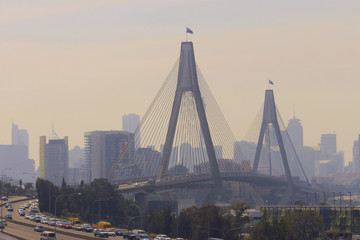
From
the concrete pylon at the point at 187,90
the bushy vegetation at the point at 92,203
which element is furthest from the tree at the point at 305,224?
the concrete pylon at the point at 187,90

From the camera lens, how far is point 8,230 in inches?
3157

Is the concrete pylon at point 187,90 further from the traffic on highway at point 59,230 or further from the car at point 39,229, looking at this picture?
the car at point 39,229

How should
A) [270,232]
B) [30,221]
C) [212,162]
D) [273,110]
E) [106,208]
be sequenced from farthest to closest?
1. [273,110]
2. [212,162]
3. [106,208]
4. [30,221]
5. [270,232]

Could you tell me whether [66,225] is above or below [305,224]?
above

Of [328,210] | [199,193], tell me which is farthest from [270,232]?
[199,193]

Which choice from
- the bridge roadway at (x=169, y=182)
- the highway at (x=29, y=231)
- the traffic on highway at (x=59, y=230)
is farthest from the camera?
the bridge roadway at (x=169, y=182)

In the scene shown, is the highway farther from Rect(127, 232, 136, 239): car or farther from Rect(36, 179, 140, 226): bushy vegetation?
Rect(36, 179, 140, 226): bushy vegetation

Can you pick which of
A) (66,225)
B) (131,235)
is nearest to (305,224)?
(131,235)

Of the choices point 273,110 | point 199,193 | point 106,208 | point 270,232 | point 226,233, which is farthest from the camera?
point 273,110

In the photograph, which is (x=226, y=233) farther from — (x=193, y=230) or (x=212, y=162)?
(x=212, y=162)

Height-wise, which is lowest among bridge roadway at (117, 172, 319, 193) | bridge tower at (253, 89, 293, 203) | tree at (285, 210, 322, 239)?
tree at (285, 210, 322, 239)

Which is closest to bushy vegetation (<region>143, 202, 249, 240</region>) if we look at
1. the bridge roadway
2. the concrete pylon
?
the concrete pylon

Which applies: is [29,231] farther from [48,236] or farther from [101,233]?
[48,236]

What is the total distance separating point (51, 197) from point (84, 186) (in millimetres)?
10947
